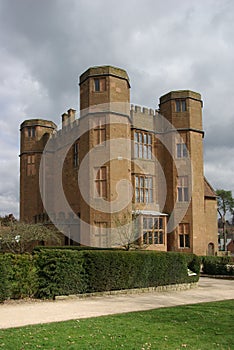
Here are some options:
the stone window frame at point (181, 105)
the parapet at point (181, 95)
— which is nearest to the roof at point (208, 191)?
the stone window frame at point (181, 105)

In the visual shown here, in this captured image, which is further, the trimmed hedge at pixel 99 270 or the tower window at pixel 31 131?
the tower window at pixel 31 131

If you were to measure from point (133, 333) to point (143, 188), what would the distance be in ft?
68.2

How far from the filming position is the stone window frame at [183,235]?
28203 millimetres

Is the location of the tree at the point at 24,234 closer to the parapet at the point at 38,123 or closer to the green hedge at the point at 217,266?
the green hedge at the point at 217,266

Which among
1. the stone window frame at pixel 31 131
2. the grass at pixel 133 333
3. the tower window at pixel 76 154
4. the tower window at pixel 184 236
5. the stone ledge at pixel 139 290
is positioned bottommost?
the stone ledge at pixel 139 290

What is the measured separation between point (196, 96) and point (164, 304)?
2065cm

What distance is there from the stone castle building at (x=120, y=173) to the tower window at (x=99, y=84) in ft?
0.21

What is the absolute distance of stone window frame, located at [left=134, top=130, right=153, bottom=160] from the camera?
93.1 ft

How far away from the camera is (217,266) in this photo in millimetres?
22641

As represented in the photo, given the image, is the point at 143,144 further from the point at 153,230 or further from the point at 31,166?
the point at 31,166

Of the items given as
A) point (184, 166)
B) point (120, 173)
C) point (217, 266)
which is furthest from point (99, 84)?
point (217, 266)

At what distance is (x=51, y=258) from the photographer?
42.8ft

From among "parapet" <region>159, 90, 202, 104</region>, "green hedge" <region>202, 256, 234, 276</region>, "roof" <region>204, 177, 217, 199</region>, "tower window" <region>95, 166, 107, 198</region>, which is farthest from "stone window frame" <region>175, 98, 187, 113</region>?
"green hedge" <region>202, 256, 234, 276</region>

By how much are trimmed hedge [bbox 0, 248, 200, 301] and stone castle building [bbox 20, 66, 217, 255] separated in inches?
312
